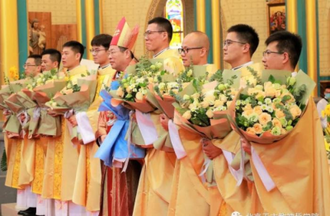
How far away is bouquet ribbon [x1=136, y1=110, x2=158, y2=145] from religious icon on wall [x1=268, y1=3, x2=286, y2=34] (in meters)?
9.30

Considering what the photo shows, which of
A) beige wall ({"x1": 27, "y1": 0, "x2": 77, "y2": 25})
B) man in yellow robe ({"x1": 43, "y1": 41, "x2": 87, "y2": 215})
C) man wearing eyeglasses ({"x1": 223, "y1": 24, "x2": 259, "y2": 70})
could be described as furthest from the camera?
beige wall ({"x1": 27, "y1": 0, "x2": 77, "y2": 25})

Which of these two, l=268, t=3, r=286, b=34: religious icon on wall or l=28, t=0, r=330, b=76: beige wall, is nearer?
l=268, t=3, r=286, b=34: religious icon on wall

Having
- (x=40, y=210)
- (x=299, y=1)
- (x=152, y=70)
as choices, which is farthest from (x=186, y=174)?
(x=299, y=1)

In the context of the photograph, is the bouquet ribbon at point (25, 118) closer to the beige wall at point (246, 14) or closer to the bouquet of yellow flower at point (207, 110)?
the bouquet of yellow flower at point (207, 110)

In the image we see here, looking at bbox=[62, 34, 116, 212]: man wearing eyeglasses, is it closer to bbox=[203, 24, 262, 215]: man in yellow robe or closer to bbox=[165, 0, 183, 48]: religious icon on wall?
bbox=[203, 24, 262, 215]: man in yellow robe

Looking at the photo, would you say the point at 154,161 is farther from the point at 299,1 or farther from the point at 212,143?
the point at 299,1

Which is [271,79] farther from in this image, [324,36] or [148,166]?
[324,36]

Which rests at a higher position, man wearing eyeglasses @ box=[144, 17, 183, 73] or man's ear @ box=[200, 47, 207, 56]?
man wearing eyeglasses @ box=[144, 17, 183, 73]

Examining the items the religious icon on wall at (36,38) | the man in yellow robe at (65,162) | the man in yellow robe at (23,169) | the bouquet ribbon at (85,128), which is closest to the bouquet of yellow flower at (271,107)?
the bouquet ribbon at (85,128)

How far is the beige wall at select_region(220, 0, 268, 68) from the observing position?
14.3m

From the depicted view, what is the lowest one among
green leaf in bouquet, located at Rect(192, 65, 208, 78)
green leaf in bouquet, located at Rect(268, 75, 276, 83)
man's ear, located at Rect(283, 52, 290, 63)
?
green leaf in bouquet, located at Rect(268, 75, 276, 83)

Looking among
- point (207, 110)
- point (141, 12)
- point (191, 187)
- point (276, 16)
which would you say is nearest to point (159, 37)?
point (191, 187)

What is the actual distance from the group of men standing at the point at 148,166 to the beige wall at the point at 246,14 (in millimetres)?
6886

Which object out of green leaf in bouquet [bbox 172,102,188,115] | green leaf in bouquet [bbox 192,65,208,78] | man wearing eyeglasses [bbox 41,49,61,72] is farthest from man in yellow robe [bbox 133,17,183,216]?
man wearing eyeglasses [bbox 41,49,61,72]
